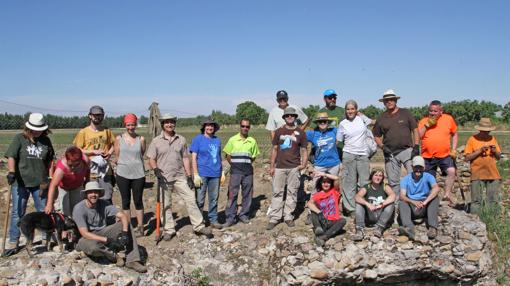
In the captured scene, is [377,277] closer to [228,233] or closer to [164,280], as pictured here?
[228,233]

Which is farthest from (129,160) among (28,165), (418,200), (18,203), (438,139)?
(438,139)

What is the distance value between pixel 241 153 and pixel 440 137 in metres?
3.37

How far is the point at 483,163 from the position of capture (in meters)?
6.95

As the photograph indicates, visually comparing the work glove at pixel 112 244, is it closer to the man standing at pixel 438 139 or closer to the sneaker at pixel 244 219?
the sneaker at pixel 244 219

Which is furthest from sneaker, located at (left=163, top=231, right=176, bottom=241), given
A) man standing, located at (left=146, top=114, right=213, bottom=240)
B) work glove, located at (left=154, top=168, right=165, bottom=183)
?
work glove, located at (left=154, top=168, right=165, bottom=183)

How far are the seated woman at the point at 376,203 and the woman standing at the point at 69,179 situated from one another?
4.26 meters

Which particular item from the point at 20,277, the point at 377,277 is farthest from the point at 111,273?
the point at 377,277

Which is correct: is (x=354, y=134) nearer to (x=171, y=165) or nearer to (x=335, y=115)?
(x=335, y=115)

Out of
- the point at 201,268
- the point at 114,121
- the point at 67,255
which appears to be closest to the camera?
the point at 67,255

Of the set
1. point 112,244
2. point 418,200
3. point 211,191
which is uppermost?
point 211,191

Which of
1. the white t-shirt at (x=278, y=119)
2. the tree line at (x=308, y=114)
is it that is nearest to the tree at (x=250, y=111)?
the tree line at (x=308, y=114)

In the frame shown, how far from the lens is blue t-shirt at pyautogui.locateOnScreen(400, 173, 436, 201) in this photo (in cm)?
663

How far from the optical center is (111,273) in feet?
18.4

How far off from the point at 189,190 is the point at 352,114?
116 inches
